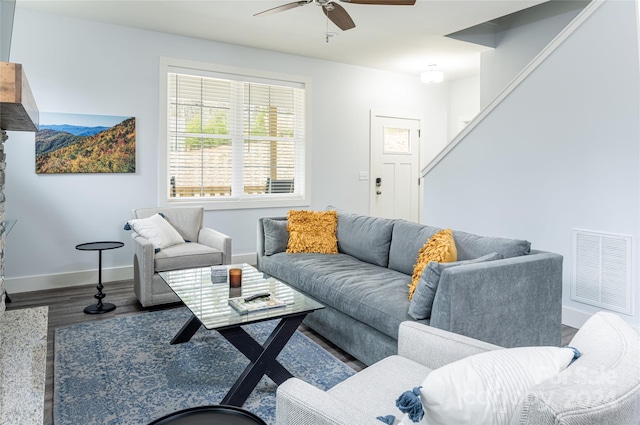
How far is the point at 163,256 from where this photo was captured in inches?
144

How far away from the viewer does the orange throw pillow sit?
2.50 m

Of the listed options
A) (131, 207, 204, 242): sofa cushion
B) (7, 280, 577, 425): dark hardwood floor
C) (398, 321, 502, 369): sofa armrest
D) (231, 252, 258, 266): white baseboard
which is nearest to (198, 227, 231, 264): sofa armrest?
(131, 207, 204, 242): sofa cushion

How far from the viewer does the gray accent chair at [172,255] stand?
11.7 ft

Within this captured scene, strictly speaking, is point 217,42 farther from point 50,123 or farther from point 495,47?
point 495,47

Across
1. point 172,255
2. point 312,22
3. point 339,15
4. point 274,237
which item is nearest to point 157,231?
point 172,255

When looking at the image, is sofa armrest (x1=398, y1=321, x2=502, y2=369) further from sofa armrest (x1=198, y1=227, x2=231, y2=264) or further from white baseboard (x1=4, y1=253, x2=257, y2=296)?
white baseboard (x1=4, y1=253, x2=257, y2=296)

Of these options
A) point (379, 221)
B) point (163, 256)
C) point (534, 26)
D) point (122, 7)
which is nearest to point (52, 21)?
point (122, 7)

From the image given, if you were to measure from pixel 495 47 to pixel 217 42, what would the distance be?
11.3 ft

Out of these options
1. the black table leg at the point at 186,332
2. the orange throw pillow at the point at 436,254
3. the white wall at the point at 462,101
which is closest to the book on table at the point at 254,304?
the black table leg at the point at 186,332

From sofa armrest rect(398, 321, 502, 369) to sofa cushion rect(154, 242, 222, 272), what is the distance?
99.2 inches

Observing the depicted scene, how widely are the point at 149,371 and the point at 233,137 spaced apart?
11.0 ft

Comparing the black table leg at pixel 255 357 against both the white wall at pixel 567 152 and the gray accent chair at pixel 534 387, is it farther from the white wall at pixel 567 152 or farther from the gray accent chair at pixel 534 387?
the white wall at pixel 567 152

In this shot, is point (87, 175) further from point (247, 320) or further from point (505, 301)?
point (505, 301)

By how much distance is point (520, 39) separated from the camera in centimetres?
513
